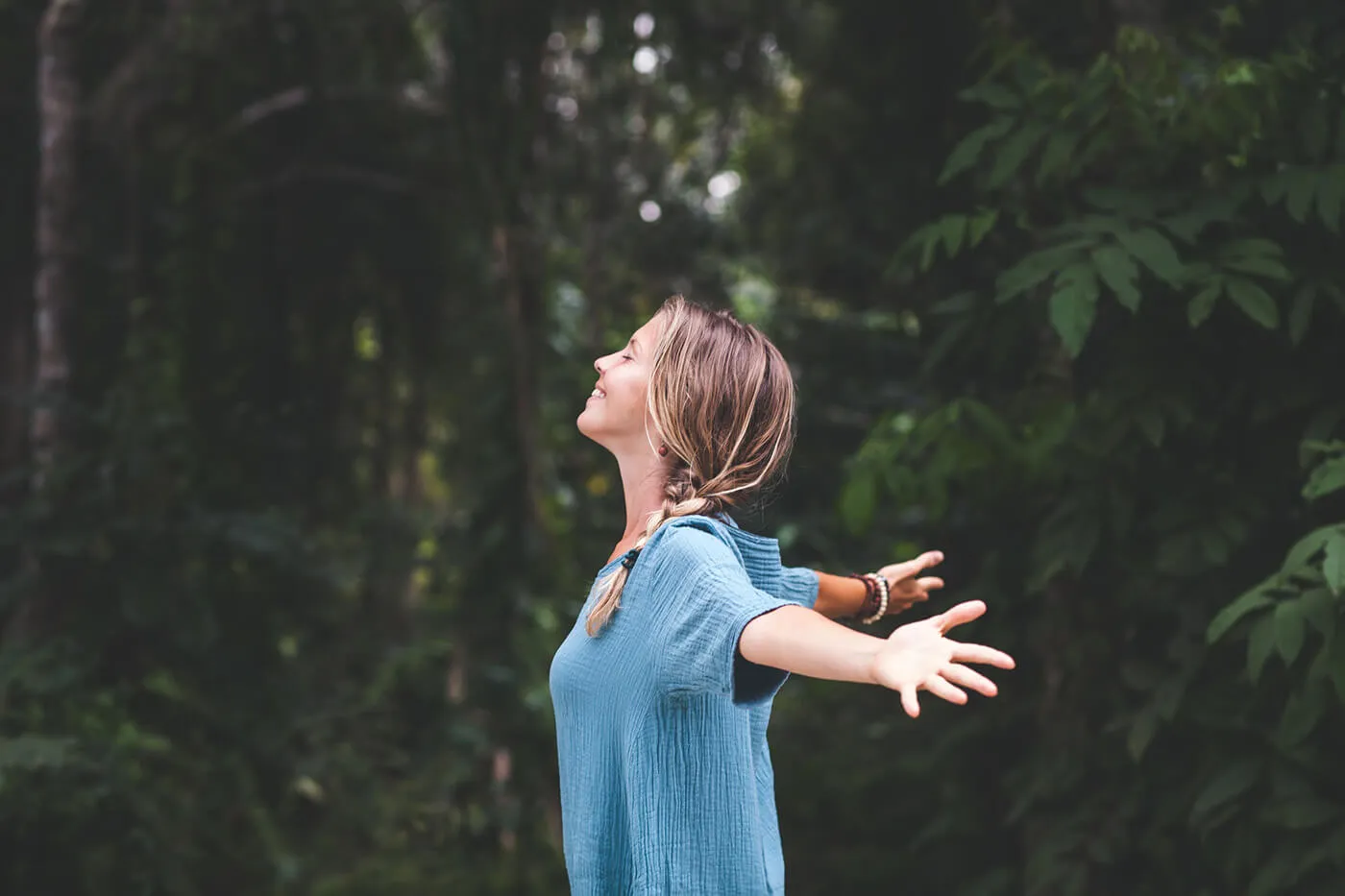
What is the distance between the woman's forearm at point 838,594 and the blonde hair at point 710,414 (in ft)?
1.48

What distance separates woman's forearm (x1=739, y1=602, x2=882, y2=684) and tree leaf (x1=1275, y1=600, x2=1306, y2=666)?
135 cm

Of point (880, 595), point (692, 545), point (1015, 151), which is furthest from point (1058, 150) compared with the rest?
point (692, 545)

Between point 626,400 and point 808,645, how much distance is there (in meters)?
0.48

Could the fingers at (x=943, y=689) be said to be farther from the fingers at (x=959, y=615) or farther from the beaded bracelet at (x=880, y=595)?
the beaded bracelet at (x=880, y=595)

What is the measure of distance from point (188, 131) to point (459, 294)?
159 centimetres

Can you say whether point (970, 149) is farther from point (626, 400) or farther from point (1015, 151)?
point (626, 400)

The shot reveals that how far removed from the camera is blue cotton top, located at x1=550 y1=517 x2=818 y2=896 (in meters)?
1.41

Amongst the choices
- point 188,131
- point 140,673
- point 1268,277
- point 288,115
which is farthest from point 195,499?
point 1268,277

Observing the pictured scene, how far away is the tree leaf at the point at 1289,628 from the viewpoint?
230 cm

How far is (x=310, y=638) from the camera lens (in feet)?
17.9

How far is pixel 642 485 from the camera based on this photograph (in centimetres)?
167

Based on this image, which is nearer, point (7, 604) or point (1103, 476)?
point (1103, 476)

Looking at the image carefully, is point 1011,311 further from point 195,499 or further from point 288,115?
point 288,115

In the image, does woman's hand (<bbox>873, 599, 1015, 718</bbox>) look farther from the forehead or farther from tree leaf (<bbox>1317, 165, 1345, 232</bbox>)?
tree leaf (<bbox>1317, 165, 1345, 232</bbox>)
